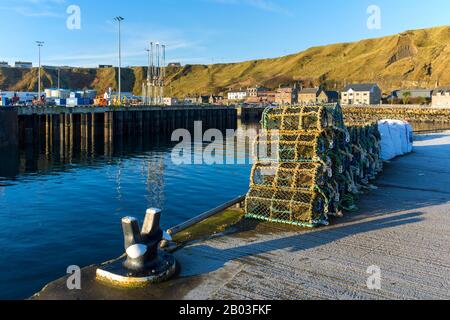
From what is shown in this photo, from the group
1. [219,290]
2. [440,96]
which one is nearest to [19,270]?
[219,290]

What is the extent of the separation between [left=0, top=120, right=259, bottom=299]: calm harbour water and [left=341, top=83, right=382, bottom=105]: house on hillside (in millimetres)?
114992

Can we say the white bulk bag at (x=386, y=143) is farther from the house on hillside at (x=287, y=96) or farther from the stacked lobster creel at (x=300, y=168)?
the house on hillside at (x=287, y=96)

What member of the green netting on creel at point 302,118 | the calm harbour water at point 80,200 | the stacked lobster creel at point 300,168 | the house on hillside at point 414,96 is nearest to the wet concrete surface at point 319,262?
the stacked lobster creel at point 300,168

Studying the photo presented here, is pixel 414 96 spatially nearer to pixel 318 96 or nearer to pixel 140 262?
pixel 318 96

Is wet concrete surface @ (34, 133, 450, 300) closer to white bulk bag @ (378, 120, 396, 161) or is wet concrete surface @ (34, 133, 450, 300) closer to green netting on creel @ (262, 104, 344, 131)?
green netting on creel @ (262, 104, 344, 131)

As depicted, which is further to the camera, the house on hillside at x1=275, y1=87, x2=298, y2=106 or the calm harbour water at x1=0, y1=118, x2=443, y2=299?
the house on hillside at x1=275, y1=87, x2=298, y2=106

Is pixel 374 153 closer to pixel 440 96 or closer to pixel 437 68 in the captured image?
pixel 440 96

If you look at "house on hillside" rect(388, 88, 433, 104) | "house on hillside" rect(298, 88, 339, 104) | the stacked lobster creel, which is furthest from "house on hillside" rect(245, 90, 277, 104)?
the stacked lobster creel

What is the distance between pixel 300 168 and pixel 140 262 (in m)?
5.91

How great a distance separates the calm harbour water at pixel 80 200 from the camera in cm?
1257

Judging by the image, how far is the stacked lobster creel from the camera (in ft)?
39.5

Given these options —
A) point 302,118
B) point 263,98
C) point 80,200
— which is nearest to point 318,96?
point 263,98
